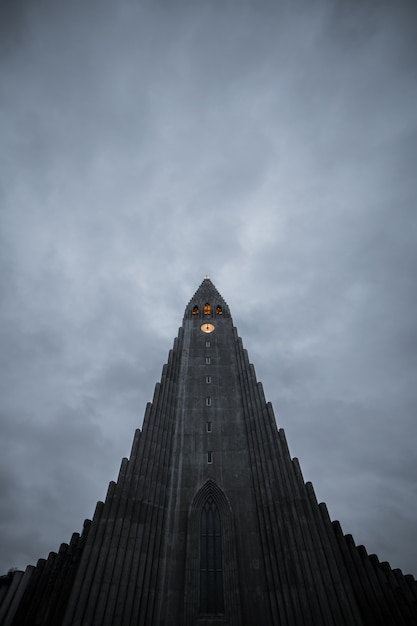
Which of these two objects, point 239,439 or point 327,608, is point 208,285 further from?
point 327,608

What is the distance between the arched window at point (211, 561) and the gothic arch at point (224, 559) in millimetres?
329

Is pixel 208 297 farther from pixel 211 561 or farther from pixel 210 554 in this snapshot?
pixel 211 561

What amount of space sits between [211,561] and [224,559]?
0.89 m

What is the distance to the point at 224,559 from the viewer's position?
72.4 feet

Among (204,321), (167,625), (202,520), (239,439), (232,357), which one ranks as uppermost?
(204,321)

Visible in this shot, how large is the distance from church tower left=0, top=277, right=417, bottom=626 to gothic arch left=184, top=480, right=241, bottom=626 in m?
0.06

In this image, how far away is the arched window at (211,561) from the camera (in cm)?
2053

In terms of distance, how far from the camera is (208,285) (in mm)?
51312

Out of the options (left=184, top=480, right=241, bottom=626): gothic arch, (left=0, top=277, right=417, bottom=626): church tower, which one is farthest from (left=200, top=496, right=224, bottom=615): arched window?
(left=184, top=480, right=241, bottom=626): gothic arch

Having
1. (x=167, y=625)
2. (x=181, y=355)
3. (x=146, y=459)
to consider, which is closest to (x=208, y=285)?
(x=181, y=355)

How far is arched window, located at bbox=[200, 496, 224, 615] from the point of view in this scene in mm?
20531

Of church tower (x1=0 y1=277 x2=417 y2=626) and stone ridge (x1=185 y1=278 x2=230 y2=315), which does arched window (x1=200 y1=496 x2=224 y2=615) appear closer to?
church tower (x1=0 y1=277 x2=417 y2=626)

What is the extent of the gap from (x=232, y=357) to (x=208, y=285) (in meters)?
17.9

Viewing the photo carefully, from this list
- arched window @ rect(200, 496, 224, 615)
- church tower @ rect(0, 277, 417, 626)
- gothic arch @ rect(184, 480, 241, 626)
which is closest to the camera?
church tower @ rect(0, 277, 417, 626)
